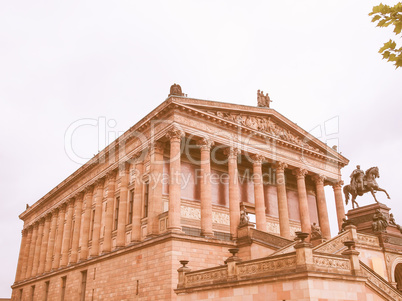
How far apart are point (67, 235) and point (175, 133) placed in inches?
912

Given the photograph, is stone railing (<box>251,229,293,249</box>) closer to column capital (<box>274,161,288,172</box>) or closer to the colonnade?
the colonnade

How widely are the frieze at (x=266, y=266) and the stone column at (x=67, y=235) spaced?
3064 cm

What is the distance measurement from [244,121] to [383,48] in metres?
26.4

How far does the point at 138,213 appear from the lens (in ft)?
97.5

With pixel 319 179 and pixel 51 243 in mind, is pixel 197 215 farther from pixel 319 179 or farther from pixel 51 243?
pixel 51 243

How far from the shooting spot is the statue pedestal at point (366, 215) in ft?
78.1

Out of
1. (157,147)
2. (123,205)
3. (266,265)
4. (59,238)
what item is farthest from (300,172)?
(59,238)

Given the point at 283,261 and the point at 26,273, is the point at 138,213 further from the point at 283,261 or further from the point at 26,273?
the point at 26,273

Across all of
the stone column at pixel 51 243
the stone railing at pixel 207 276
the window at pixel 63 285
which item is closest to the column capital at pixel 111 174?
the window at pixel 63 285

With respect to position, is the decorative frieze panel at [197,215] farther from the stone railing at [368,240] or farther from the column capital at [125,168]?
the stone railing at [368,240]

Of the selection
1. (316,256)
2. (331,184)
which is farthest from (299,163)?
(316,256)

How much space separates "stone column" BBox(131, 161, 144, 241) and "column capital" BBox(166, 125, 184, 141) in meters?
4.94

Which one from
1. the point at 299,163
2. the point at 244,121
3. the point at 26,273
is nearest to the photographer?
the point at 244,121

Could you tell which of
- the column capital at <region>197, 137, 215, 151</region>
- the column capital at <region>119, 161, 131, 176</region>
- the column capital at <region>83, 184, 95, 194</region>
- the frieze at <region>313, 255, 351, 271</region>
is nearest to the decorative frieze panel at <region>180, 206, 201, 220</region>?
the column capital at <region>197, 137, 215, 151</region>
